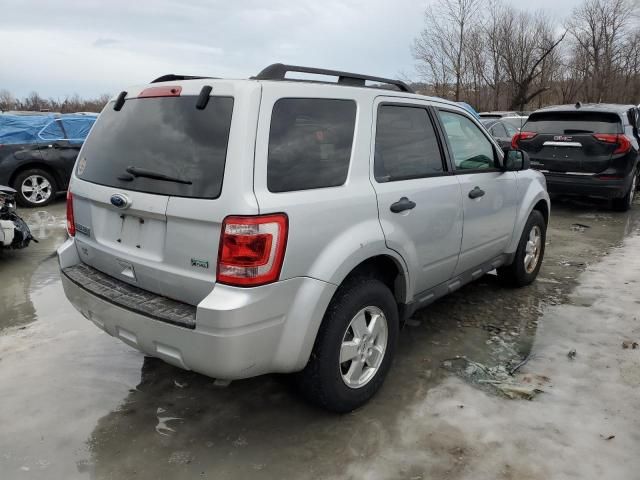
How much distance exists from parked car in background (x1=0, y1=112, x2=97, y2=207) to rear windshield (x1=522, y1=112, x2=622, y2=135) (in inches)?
342

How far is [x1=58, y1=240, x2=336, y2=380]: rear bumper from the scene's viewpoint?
2234 millimetres

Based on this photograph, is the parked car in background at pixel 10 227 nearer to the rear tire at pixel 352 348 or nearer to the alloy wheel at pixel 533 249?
the rear tire at pixel 352 348

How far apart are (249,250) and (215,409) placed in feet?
4.12

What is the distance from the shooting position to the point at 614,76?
33812 mm

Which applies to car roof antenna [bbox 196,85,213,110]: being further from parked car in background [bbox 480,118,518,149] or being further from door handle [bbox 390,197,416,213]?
parked car in background [bbox 480,118,518,149]

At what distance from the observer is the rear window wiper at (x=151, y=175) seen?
2.41 m

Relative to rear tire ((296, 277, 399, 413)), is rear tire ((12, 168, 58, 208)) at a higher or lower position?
higher

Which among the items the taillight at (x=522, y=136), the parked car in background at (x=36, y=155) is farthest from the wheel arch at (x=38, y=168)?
the taillight at (x=522, y=136)

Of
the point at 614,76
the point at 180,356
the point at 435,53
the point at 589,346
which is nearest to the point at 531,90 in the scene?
the point at 614,76

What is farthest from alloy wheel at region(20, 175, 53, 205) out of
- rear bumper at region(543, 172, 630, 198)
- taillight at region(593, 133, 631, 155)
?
taillight at region(593, 133, 631, 155)

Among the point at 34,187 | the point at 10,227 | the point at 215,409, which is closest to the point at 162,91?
the point at 215,409

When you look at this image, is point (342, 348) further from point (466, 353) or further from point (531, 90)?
point (531, 90)

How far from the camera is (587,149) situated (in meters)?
7.93

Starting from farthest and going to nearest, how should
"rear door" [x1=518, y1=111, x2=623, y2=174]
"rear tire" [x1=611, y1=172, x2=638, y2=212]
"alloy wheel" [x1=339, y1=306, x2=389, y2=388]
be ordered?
"rear tire" [x1=611, y1=172, x2=638, y2=212] < "rear door" [x1=518, y1=111, x2=623, y2=174] < "alloy wheel" [x1=339, y1=306, x2=389, y2=388]
